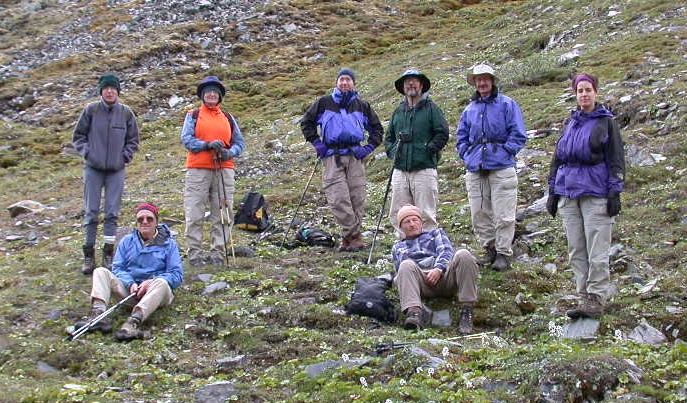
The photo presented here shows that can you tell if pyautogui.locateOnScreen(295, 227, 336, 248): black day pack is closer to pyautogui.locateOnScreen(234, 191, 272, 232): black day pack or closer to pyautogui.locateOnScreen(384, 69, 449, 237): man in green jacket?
pyautogui.locateOnScreen(234, 191, 272, 232): black day pack

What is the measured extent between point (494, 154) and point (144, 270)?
16.6 feet

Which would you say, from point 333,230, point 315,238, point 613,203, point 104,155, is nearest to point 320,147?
point 315,238

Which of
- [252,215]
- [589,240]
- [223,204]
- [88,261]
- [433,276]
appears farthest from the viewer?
[252,215]

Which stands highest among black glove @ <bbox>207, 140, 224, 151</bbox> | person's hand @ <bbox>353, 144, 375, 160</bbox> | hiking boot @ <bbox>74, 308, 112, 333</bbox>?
black glove @ <bbox>207, 140, 224, 151</bbox>

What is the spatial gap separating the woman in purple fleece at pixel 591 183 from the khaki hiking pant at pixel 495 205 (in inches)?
63.0

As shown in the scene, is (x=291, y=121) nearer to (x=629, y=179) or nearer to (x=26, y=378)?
(x=629, y=179)

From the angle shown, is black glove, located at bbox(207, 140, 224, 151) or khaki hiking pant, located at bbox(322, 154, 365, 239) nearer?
black glove, located at bbox(207, 140, 224, 151)

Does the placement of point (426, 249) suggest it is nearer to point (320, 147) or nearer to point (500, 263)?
point (500, 263)

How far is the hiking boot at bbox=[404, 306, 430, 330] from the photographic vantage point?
8.66m

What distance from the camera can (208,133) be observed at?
11.6m

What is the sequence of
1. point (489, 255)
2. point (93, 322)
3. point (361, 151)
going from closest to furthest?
point (93, 322), point (489, 255), point (361, 151)

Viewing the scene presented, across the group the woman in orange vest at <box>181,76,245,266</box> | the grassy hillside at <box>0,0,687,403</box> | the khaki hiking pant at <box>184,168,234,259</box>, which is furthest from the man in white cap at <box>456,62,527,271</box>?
the khaki hiking pant at <box>184,168,234,259</box>

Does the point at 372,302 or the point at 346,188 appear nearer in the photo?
the point at 372,302

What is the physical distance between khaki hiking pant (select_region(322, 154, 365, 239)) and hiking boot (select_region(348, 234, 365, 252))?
0.19 meters
